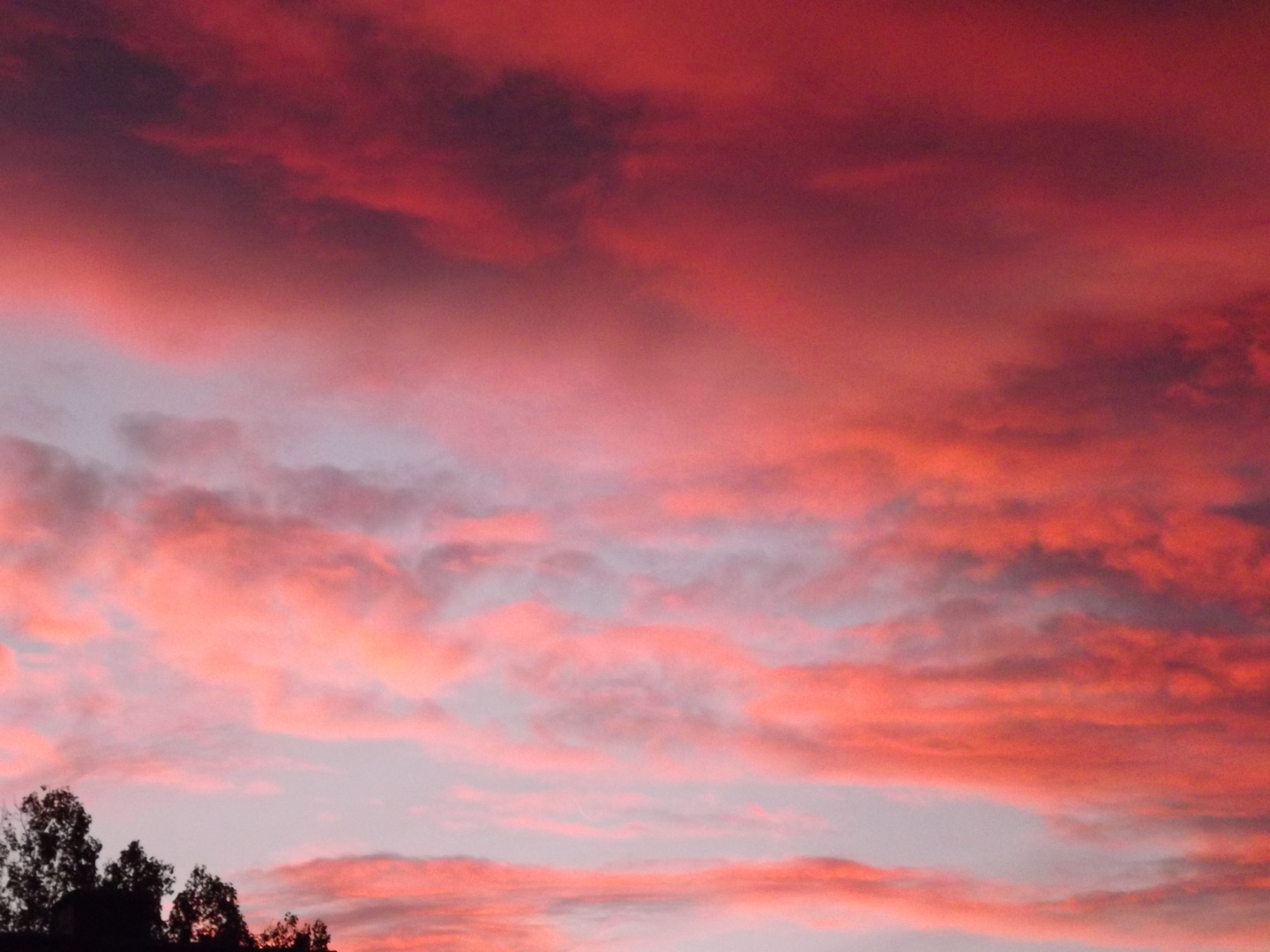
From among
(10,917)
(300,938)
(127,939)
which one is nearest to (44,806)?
(10,917)

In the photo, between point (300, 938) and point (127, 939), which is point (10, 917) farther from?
point (127, 939)

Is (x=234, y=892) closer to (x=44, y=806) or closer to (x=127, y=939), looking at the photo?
(x=44, y=806)

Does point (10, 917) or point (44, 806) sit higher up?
point (44, 806)

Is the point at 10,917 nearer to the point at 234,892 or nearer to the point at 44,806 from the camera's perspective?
the point at 44,806

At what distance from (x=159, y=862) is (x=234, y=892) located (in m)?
5.47

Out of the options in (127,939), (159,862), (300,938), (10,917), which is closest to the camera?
(127,939)

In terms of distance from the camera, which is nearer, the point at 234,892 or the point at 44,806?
the point at 44,806

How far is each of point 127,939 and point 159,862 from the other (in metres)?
38.8

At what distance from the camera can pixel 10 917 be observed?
228ft

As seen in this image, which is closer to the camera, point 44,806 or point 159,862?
point 44,806

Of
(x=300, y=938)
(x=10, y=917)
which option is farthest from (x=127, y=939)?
(x=300, y=938)

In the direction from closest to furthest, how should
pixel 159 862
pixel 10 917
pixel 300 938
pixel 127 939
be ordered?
1. pixel 127 939
2. pixel 10 917
3. pixel 159 862
4. pixel 300 938

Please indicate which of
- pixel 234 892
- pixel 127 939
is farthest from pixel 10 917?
pixel 127 939

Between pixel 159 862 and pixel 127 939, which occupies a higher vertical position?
pixel 159 862
